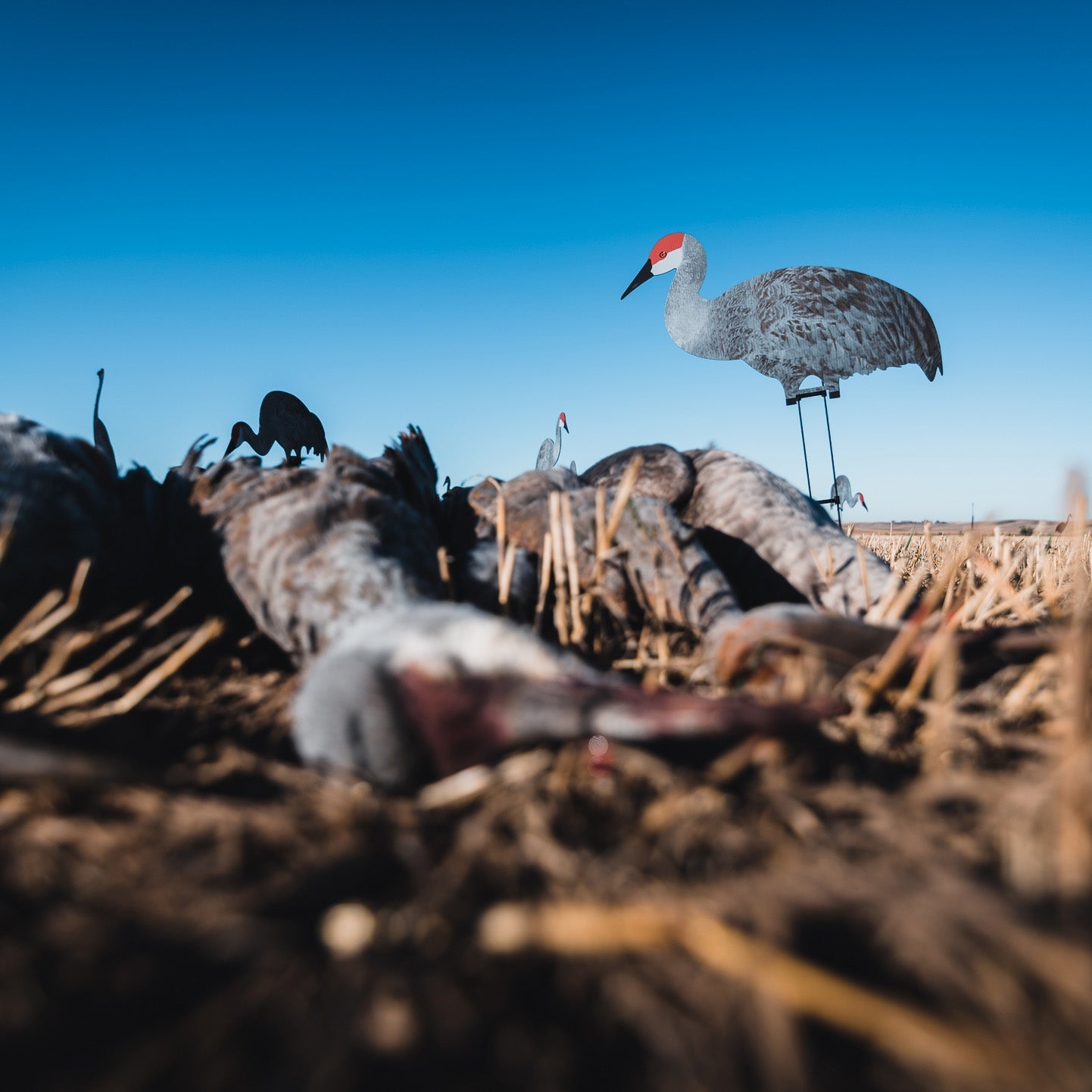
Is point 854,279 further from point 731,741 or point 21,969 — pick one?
point 21,969

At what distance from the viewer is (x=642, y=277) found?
1351 centimetres

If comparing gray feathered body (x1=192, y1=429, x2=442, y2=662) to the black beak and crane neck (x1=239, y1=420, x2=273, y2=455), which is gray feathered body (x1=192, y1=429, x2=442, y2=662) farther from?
the black beak

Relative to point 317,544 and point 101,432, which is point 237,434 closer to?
point 101,432

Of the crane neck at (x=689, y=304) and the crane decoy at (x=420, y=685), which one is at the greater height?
the crane neck at (x=689, y=304)

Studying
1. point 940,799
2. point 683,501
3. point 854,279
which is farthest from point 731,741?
point 854,279

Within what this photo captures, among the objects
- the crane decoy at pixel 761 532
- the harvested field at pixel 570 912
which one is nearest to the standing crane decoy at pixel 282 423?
the crane decoy at pixel 761 532

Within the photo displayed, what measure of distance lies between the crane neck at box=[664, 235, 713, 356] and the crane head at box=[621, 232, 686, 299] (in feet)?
0.39

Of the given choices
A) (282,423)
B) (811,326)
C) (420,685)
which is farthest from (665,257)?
(420,685)

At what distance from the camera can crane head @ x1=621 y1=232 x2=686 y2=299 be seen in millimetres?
12992

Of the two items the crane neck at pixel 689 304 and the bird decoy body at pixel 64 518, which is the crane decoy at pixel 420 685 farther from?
the crane neck at pixel 689 304

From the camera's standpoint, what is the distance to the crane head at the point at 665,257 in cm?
1299

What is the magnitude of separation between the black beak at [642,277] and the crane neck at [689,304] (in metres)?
0.76

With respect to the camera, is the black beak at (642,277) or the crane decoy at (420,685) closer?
the crane decoy at (420,685)

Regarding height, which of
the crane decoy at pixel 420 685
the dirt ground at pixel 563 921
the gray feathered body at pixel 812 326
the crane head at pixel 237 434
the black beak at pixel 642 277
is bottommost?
the dirt ground at pixel 563 921
